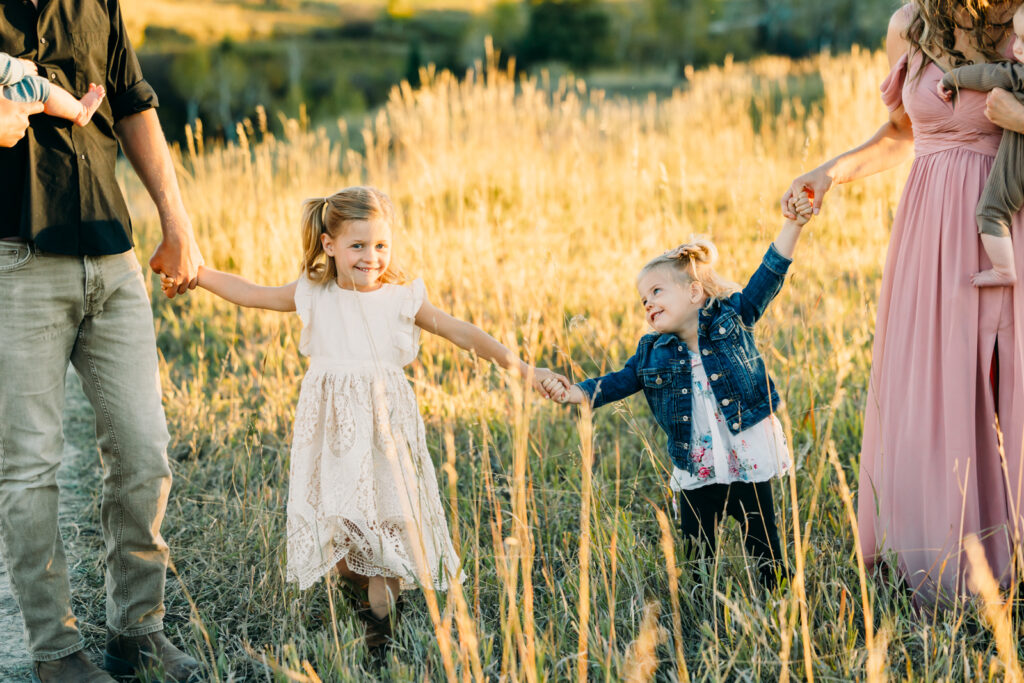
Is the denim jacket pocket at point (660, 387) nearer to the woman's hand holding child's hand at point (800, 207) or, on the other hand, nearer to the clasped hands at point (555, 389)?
the clasped hands at point (555, 389)

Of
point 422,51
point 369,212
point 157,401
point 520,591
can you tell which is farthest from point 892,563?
point 422,51

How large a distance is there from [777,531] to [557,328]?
190 centimetres

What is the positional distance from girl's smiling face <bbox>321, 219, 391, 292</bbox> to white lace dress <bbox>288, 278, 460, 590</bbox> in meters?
0.05

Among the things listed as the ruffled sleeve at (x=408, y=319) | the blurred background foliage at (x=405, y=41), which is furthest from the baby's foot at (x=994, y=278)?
the blurred background foliage at (x=405, y=41)

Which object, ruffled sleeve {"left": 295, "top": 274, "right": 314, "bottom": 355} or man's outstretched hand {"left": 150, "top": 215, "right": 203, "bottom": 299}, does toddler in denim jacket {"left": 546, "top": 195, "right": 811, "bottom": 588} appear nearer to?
ruffled sleeve {"left": 295, "top": 274, "right": 314, "bottom": 355}

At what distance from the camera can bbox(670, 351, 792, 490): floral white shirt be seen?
8.15ft

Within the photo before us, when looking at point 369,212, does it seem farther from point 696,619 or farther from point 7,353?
point 696,619

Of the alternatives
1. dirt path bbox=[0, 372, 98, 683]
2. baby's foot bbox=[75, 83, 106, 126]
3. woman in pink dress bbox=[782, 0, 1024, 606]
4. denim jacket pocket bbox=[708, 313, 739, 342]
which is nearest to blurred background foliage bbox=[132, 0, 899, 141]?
dirt path bbox=[0, 372, 98, 683]

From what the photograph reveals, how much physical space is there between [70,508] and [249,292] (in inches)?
64.6

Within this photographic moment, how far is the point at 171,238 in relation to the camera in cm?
260

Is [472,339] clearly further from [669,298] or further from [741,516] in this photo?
[741,516]

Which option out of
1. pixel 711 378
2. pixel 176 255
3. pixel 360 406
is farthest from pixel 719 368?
pixel 176 255

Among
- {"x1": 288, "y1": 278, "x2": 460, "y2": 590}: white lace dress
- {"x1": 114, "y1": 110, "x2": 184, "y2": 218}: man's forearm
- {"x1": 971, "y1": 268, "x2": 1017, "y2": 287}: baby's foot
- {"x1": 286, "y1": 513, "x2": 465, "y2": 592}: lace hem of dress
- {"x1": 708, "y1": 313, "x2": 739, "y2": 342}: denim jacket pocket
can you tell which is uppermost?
{"x1": 114, "y1": 110, "x2": 184, "y2": 218}: man's forearm

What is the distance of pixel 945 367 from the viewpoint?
2.41 metres
